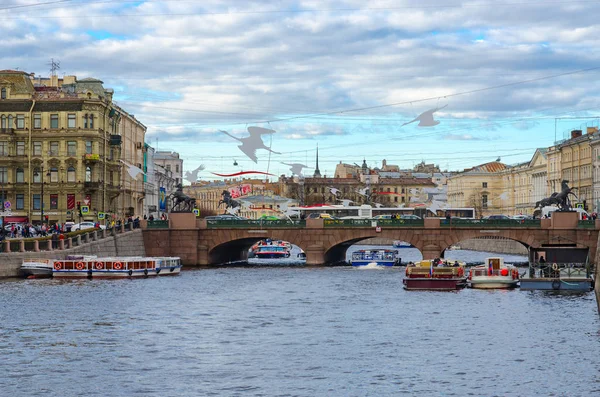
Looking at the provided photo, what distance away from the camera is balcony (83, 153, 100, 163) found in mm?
108625

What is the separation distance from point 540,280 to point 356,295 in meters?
11.6

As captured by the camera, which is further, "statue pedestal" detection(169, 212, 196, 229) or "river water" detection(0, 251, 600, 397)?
"statue pedestal" detection(169, 212, 196, 229)

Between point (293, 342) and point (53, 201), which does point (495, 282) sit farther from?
point (53, 201)

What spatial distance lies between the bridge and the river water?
28089mm

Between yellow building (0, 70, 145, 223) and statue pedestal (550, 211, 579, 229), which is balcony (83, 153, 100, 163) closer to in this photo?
yellow building (0, 70, 145, 223)

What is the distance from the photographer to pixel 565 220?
97875 millimetres

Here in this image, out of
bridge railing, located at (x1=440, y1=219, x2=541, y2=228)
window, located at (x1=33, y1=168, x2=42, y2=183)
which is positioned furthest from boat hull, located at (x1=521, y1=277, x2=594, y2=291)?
window, located at (x1=33, y1=168, x2=42, y2=183)

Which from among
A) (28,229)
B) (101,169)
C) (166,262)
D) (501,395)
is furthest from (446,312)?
(101,169)

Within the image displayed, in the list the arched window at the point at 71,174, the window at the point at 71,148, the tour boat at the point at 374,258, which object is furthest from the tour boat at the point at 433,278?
the arched window at the point at 71,174

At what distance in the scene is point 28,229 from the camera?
9119 centimetres

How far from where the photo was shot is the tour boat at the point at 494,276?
2926 inches

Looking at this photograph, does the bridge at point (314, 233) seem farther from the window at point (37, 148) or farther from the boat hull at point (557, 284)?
the boat hull at point (557, 284)

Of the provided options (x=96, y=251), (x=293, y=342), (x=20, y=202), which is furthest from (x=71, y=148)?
(x=293, y=342)

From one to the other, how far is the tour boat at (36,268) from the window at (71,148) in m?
30.1
